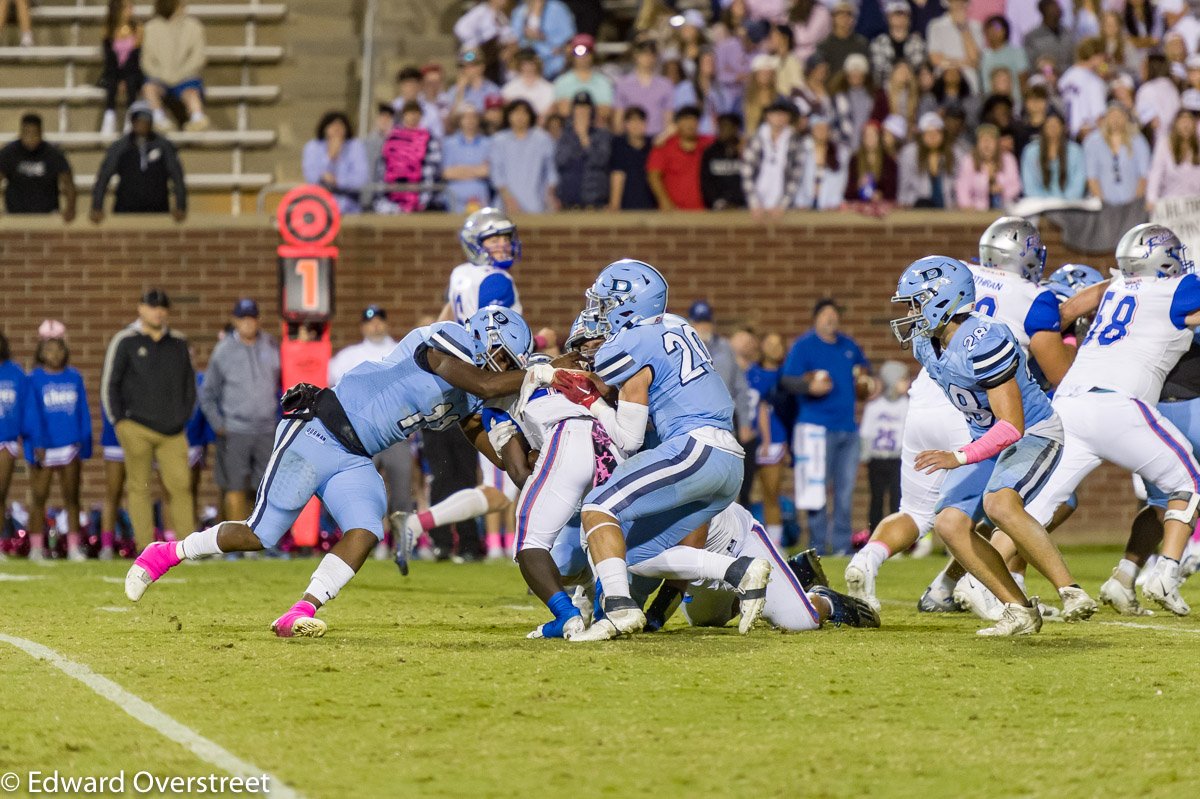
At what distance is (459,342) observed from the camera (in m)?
6.99

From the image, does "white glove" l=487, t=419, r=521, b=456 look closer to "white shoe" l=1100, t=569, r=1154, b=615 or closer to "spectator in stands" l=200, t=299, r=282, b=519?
"white shoe" l=1100, t=569, r=1154, b=615

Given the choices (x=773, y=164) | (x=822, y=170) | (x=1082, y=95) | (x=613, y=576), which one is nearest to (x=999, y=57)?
(x=1082, y=95)

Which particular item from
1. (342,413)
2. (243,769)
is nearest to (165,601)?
(342,413)

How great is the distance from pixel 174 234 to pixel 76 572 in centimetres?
542

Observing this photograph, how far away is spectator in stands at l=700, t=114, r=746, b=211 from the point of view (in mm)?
15203

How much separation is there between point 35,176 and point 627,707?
12.3 m

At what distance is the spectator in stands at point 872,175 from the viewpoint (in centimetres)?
1547

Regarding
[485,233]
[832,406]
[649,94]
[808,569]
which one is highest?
[649,94]

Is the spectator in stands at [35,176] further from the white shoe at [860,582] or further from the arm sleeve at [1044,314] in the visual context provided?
the arm sleeve at [1044,314]

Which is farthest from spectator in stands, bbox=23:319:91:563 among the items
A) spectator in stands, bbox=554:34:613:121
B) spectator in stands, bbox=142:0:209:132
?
spectator in stands, bbox=554:34:613:121

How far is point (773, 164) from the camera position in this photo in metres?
15.4

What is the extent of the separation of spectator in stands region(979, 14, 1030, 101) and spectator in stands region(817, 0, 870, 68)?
1.28 meters

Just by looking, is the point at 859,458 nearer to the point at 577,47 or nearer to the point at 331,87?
the point at 577,47

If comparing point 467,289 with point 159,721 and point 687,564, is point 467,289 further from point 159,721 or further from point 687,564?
point 159,721
